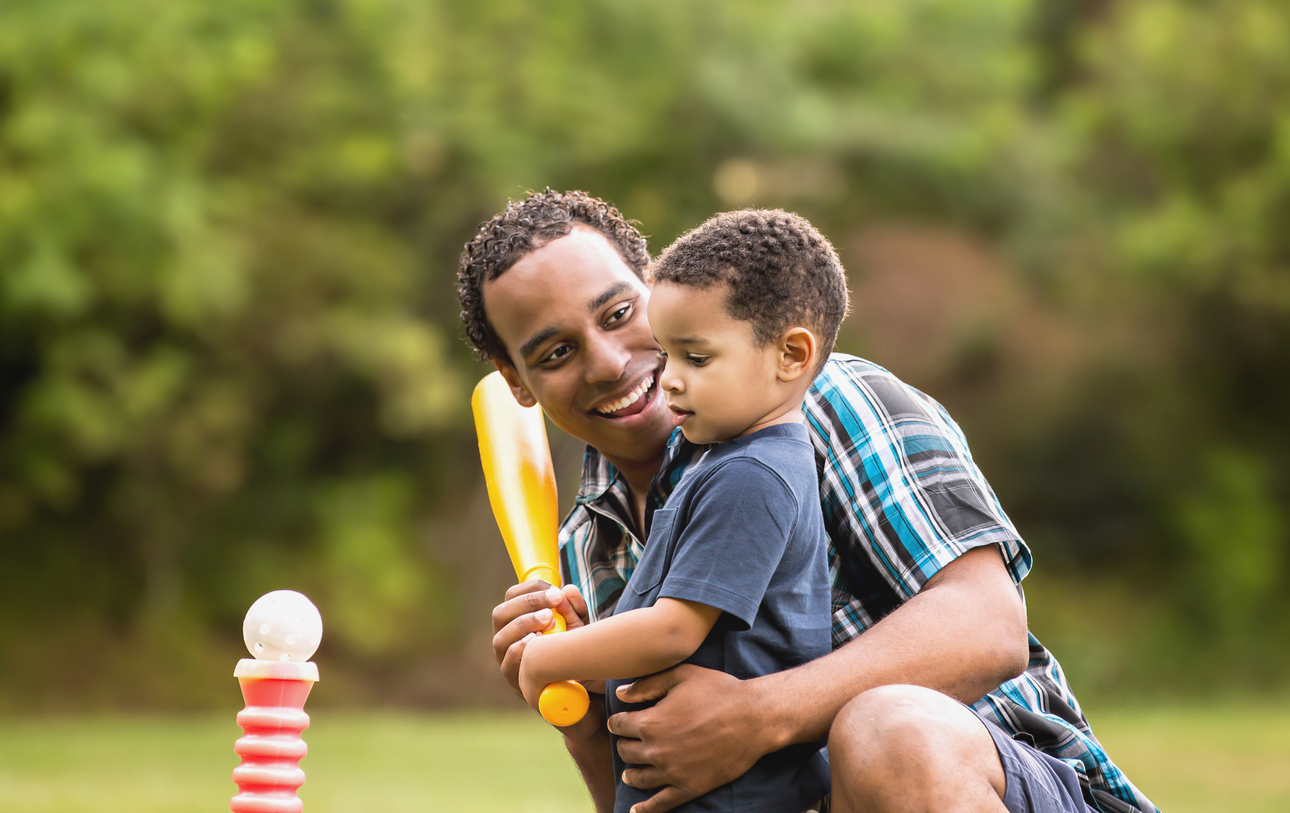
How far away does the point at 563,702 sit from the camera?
1896 millimetres

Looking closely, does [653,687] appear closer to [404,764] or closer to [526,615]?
[526,615]

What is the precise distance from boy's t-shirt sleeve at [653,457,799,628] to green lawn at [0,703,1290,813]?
5568 millimetres

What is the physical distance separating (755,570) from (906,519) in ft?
1.05

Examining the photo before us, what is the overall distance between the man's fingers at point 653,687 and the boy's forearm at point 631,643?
0.02 metres

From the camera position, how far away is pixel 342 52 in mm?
11023

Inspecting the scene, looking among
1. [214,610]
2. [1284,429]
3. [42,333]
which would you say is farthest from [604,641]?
[1284,429]

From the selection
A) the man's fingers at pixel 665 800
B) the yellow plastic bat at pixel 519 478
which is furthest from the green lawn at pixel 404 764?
the man's fingers at pixel 665 800

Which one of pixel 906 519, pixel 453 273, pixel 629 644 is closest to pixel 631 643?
pixel 629 644

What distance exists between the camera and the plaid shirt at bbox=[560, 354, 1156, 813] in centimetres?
189

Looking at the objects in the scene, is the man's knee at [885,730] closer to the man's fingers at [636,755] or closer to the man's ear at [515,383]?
the man's fingers at [636,755]

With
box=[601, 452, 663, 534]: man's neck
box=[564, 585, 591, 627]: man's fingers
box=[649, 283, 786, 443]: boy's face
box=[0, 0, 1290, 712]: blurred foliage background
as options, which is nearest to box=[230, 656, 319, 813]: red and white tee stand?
box=[564, 585, 591, 627]: man's fingers

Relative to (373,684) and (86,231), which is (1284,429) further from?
(86,231)

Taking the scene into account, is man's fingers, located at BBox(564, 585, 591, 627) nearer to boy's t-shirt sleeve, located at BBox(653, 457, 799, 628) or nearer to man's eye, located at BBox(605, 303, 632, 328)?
boy's t-shirt sleeve, located at BBox(653, 457, 799, 628)

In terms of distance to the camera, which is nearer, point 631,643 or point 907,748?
point 907,748
